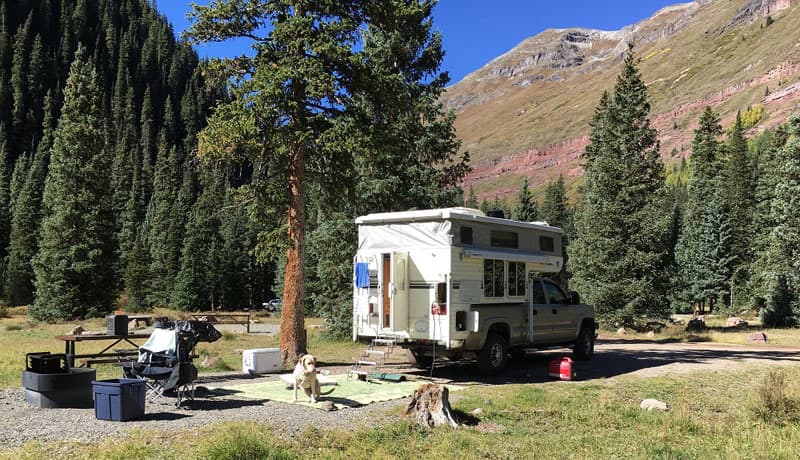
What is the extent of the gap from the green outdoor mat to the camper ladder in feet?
1.10

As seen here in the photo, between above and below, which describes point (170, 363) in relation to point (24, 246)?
below

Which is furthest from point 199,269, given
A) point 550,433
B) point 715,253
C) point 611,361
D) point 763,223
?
point 550,433

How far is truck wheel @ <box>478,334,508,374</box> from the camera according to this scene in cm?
1314

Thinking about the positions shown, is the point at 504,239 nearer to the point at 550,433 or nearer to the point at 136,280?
the point at 550,433

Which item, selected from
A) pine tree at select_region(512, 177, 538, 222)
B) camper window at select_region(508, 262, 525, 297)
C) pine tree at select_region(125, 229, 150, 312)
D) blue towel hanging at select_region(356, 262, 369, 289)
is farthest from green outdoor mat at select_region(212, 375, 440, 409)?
pine tree at select_region(125, 229, 150, 312)

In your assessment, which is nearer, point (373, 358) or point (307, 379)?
point (307, 379)

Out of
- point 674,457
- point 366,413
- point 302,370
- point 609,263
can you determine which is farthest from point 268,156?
point 609,263

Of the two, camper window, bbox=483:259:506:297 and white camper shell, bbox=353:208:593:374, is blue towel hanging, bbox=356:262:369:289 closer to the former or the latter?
white camper shell, bbox=353:208:593:374

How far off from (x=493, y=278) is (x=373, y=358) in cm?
309

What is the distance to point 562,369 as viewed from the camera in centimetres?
1316

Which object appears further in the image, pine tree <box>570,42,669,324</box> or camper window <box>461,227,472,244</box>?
pine tree <box>570,42,669,324</box>

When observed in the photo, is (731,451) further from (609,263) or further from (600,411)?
(609,263)

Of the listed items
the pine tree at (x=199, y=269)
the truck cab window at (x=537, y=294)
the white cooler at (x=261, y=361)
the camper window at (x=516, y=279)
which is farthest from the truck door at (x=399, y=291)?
the pine tree at (x=199, y=269)

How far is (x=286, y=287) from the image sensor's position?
1520cm
